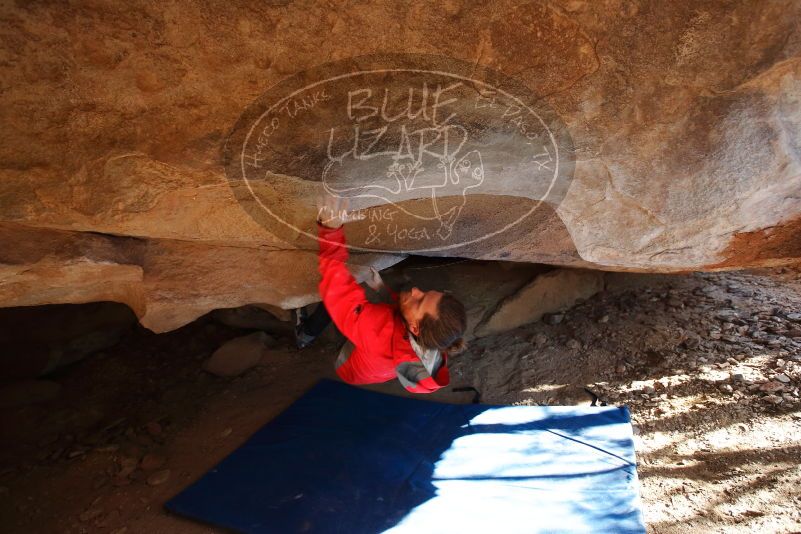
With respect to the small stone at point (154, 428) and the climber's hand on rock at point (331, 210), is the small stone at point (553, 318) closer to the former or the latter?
the climber's hand on rock at point (331, 210)

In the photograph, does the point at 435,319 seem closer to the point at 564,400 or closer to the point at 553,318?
the point at 564,400

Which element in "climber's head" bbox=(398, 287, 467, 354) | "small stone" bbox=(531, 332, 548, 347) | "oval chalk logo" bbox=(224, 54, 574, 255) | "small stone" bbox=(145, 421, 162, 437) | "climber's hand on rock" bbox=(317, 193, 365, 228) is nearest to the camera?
"oval chalk logo" bbox=(224, 54, 574, 255)

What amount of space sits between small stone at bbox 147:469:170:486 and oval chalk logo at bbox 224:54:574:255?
1.34 m

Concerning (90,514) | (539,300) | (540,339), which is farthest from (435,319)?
(90,514)

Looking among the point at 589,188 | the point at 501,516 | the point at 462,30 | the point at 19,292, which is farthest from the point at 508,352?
the point at 19,292

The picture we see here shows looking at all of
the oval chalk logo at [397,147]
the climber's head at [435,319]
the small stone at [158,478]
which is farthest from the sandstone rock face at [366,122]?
the small stone at [158,478]

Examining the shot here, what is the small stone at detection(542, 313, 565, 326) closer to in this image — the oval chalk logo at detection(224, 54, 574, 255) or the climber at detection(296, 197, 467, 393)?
the oval chalk logo at detection(224, 54, 574, 255)

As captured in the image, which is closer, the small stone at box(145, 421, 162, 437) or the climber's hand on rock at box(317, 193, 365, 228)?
the climber's hand on rock at box(317, 193, 365, 228)

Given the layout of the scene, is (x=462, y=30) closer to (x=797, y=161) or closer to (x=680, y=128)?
(x=680, y=128)

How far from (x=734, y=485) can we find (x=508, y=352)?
4.09 ft

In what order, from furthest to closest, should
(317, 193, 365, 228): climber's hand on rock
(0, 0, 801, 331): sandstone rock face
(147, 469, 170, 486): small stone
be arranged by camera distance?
(147, 469, 170, 486): small stone < (317, 193, 365, 228): climber's hand on rock < (0, 0, 801, 331): sandstone rock face

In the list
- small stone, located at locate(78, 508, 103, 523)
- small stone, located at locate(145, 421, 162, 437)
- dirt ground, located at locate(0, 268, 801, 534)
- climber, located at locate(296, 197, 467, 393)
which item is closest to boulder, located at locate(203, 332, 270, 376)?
dirt ground, located at locate(0, 268, 801, 534)

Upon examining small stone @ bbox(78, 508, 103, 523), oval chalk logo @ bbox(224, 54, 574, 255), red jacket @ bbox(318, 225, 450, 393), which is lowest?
small stone @ bbox(78, 508, 103, 523)

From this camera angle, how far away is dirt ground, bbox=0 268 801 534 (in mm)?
2080
